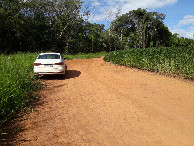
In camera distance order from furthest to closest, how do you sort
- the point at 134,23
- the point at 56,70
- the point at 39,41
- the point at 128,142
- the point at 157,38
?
the point at 157,38
the point at 134,23
the point at 39,41
the point at 56,70
the point at 128,142

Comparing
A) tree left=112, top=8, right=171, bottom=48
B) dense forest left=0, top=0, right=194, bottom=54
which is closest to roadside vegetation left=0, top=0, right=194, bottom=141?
dense forest left=0, top=0, right=194, bottom=54

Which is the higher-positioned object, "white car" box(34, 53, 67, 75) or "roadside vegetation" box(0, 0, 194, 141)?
"roadside vegetation" box(0, 0, 194, 141)

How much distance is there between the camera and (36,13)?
25.9 m

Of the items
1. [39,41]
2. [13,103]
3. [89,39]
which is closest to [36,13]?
[39,41]

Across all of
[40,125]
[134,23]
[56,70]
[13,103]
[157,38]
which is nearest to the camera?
[40,125]

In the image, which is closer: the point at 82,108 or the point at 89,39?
the point at 82,108

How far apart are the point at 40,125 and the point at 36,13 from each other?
2765 cm

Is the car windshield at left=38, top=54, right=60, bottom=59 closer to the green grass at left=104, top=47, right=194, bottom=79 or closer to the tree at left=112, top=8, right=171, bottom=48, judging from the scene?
the green grass at left=104, top=47, right=194, bottom=79

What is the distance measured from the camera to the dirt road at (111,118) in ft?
9.94

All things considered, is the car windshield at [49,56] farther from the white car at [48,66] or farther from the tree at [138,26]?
the tree at [138,26]

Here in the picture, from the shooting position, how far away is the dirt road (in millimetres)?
3029

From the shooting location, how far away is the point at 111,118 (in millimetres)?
3979

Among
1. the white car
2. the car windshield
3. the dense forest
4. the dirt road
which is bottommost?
the dirt road

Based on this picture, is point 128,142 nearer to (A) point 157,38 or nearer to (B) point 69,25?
(B) point 69,25
